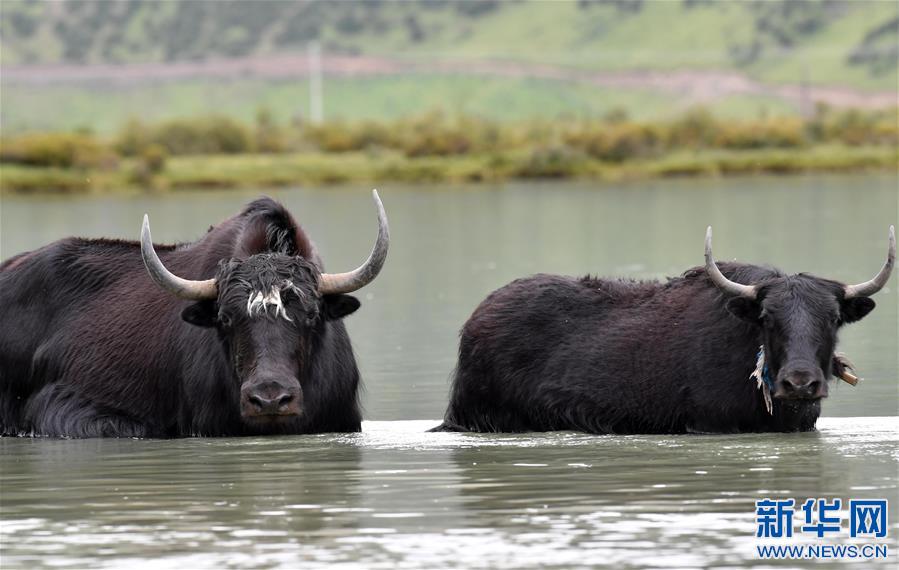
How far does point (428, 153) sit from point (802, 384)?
59.0 meters

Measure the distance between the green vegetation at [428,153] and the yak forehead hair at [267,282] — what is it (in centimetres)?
4789

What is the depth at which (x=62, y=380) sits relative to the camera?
12.2 metres

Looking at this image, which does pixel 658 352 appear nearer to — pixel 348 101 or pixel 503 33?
pixel 348 101

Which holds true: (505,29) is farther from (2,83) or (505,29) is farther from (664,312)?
(664,312)

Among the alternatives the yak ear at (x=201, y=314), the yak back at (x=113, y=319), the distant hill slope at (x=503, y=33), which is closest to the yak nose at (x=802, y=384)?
the yak back at (x=113, y=319)

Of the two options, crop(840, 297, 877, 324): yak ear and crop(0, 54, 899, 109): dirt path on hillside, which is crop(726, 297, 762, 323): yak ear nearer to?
crop(840, 297, 877, 324): yak ear

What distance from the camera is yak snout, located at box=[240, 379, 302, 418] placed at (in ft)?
34.9

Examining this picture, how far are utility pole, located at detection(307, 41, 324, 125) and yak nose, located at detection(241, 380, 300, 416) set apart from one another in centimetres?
9727

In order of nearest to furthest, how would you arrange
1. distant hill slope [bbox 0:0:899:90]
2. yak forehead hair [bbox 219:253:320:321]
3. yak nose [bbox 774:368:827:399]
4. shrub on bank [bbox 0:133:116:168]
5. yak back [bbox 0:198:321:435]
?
yak nose [bbox 774:368:827:399]
yak forehead hair [bbox 219:253:320:321]
yak back [bbox 0:198:321:435]
shrub on bank [bbox 0:133:116:168]
distant hill slope [bbox 0:0:899:90]

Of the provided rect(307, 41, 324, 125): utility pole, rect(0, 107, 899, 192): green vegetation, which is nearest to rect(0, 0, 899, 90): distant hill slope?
rect(307, 41, 324, 125): utility pole

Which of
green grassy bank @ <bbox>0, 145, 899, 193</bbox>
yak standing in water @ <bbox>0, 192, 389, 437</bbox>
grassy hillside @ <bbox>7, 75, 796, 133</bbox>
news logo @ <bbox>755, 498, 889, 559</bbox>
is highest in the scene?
grassy hillside @ <bbox>7, 75, 796, 133</bbox>

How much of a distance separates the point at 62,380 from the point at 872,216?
2532 cm

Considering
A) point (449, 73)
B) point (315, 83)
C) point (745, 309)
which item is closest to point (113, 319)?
point (745, 309)

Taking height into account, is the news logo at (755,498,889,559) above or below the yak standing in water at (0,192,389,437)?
below
